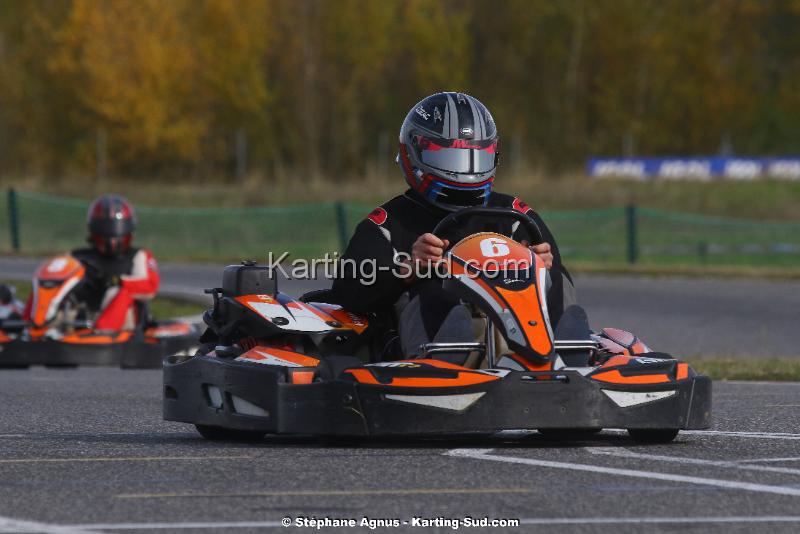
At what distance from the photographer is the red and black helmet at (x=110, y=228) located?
15906 millimetres

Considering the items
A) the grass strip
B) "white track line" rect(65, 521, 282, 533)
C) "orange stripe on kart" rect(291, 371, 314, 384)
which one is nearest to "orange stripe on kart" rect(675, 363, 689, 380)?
"orange stripe on kart" rect(291, 371, 314, 384)

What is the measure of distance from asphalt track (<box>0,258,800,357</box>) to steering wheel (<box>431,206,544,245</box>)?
25.2 ft

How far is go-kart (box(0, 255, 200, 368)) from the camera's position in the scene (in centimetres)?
1498

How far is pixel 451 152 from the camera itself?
7957 mm

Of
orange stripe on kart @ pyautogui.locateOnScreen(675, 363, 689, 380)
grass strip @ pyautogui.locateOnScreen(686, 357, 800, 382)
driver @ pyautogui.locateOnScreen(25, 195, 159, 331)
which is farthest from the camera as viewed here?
driver @ pyautogui.locateOnScreen(25, 195, 159, 331)

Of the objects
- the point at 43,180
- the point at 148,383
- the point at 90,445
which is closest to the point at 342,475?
the point at 90,445

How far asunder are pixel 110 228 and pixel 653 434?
30.6 feet

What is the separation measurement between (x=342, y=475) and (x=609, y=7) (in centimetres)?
5381

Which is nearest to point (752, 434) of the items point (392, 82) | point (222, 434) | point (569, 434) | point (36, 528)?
point (569, 434)

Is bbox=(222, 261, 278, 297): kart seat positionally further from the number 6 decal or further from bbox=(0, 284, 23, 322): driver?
bbox=(0, 284, 23, 322): driver

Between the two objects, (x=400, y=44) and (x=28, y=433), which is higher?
(x=400, y=44)

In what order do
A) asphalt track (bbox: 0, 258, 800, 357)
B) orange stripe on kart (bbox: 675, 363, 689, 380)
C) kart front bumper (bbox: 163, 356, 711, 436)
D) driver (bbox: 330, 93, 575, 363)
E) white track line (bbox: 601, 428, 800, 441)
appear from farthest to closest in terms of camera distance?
asphalt track (bbox: 0, 258, 800, 357) < driver (bbox: 330, 93, 575, 363) < white track line (bbox: 601, 428, 800, 441) < orange stripe on kart (bbox: 675, 363, 689, 380) < kart front bumper (bbox: 163, 356, 711, 436)

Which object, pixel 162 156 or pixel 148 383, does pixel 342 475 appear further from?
pixel 162 156

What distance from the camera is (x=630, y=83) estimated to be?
195 feet
